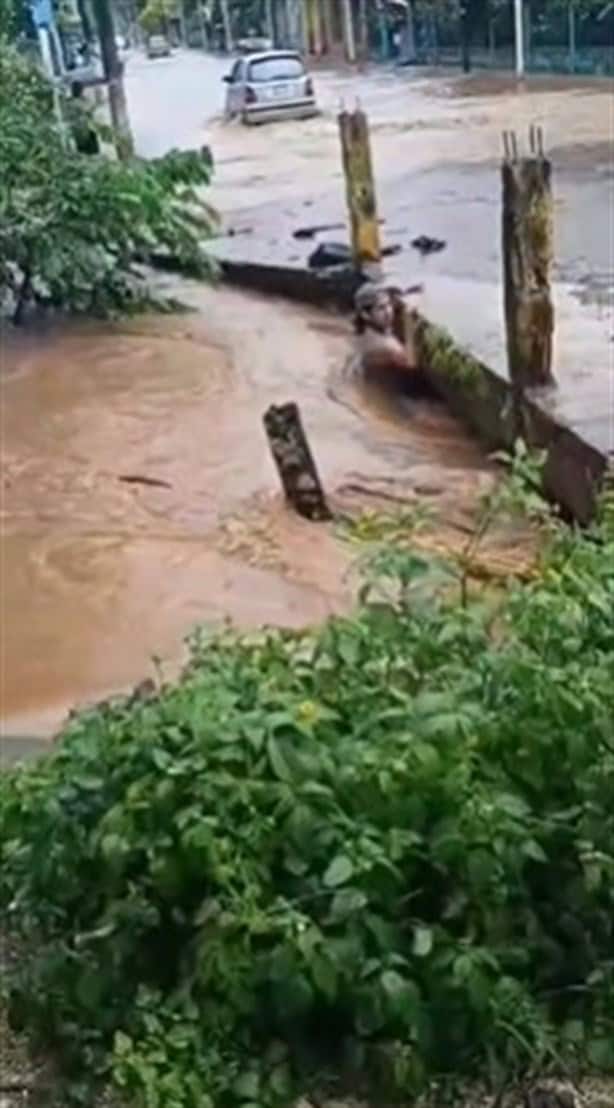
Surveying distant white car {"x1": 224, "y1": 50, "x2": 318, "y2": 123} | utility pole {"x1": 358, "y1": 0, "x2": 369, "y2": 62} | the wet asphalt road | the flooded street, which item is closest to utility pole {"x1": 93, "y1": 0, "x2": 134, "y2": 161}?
the wet asphalt road

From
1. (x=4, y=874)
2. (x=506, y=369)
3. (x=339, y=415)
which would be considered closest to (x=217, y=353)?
(x=339, y=415)

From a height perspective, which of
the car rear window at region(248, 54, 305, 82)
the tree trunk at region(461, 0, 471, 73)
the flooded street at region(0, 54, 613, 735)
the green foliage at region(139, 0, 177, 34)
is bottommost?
the green foliage at region(139, 0, 177, 34)

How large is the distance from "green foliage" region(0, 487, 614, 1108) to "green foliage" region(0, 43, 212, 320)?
12264 millimetres

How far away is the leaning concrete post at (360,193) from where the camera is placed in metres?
16.5

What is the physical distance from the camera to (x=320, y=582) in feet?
29.7

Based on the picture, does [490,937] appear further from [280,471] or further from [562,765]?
[280,471]

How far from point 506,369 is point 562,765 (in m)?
8.40

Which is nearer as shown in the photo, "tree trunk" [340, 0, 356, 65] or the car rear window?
the car rear window

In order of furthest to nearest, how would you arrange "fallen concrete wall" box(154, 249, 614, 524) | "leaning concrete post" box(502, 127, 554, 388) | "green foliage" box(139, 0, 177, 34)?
"green foliage" box(139, 0, 177, 34) → "leaning concrete post" box(502, 127, 554, 388) → "fallen concrete wall" box(154, 249, 614, 524)

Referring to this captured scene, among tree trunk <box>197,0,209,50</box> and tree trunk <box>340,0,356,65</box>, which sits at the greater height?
tree trunk <box>340,0,356,65</box>

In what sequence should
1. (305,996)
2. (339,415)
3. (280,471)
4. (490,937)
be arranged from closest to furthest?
(305,996) → (490,937) → (280,471) → (339,415)

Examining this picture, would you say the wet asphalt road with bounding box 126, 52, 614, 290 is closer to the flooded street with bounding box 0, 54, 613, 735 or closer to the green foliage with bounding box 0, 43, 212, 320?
the flooded street with bounding box 0, 54, 613, 735

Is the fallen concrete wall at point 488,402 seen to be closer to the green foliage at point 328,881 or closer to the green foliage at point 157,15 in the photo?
the green foliage at point 328,881

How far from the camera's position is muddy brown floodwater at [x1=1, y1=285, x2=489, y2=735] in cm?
868
